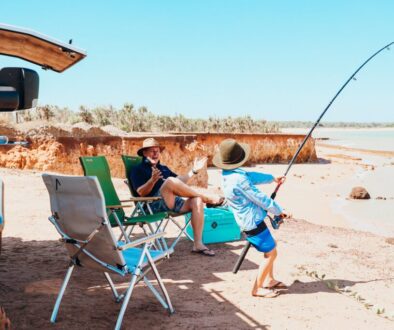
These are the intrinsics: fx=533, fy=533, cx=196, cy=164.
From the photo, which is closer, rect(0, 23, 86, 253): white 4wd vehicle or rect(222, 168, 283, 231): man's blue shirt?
rect(0, 23, 86, 253): white 4wd vehicle

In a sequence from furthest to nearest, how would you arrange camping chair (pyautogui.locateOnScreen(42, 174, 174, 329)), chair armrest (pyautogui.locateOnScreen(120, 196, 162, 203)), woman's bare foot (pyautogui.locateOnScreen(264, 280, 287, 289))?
chair armrest (pyautogui.locateOnScreen(120, 196, 162, 203))
woman's bare foot (pyautogui.locateOnScreen(264, 280, 287, 289))
camping chair (pyautogui.locateOnScreen(42, 174, 174, 329))

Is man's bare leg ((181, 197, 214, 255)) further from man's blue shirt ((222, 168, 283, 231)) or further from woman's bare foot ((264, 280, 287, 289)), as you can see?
man's blue shirt ((222, 168, 283, 231))

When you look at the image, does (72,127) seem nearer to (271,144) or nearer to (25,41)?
(271,144)

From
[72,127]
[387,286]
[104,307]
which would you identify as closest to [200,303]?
[104,307]

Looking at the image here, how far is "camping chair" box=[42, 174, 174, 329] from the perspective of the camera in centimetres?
333

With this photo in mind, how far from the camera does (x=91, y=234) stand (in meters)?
3.36

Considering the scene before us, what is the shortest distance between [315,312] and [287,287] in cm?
60

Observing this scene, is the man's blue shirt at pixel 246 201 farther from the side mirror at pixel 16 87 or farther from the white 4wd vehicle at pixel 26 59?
the side mirror at pixel 16 87

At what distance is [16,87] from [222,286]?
2.49 m

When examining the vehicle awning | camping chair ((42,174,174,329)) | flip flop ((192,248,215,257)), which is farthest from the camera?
flip flop ((192,248,215,257))

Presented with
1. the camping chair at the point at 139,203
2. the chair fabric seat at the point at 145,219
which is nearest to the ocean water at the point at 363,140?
the camping chair at the point at 139,203

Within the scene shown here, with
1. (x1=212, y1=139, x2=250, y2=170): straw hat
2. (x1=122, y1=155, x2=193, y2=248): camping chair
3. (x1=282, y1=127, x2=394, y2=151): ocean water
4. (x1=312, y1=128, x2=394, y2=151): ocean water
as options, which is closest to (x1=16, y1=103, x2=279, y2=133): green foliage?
(x1=282, y1=127, x2=394, y2=151): ocean water

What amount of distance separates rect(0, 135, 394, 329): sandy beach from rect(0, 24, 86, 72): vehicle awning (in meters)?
1.82

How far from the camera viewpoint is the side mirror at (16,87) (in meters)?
2.69
